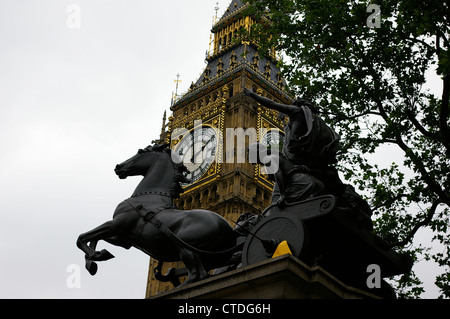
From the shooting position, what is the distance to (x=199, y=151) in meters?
57.2

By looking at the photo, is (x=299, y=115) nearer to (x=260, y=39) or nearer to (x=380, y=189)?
(x=380, y=189)

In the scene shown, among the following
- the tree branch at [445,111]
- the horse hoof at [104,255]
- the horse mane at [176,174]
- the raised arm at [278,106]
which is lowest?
the horse hoof at [104,255]

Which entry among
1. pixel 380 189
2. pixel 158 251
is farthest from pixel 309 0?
pixel 158 251

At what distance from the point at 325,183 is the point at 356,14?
349 inches

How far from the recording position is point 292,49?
18.9 meters

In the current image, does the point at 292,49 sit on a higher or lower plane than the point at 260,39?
lower

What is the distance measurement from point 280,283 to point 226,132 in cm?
4963

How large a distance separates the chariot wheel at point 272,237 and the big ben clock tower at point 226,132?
4305 cm

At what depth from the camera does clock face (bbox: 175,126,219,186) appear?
186 feet

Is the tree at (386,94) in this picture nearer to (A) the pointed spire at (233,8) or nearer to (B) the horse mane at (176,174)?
(B) the horse mane at (176,174)

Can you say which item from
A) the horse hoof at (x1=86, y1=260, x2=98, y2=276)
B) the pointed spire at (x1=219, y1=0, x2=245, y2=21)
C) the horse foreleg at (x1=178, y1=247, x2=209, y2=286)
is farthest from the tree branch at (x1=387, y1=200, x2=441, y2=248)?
the pointed spire at (x1=219, y1=0, x2=245, y2=21)

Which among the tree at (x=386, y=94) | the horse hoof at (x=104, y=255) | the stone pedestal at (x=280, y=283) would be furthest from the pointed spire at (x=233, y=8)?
the stone pedestal at (x=280, y=283)

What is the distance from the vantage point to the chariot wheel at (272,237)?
8.22 metres
